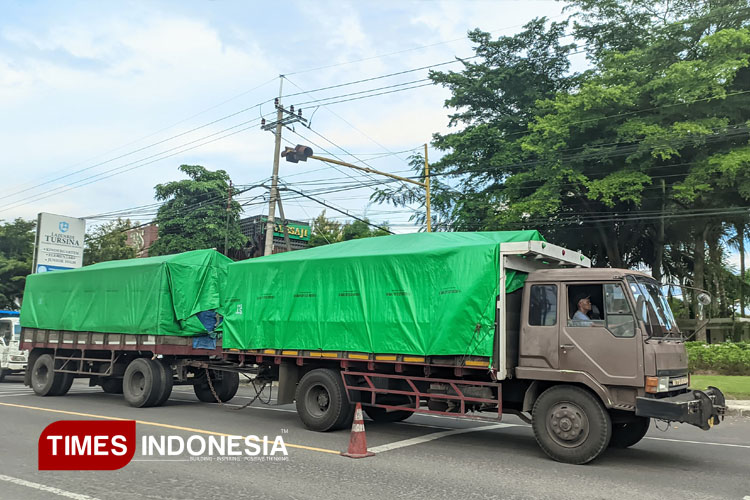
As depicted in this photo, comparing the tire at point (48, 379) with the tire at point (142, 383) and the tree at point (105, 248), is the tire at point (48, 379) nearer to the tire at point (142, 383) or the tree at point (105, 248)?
the tire at point (142, 383)

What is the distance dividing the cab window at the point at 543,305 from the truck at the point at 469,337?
0.06 feet

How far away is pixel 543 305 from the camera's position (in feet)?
27.3

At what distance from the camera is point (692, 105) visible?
23734 millimetres

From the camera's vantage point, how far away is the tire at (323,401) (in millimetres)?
9664

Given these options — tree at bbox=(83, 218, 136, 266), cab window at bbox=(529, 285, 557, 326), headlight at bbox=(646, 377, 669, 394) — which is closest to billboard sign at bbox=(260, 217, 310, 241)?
tree at bbox=(83, 218, 136, 266)

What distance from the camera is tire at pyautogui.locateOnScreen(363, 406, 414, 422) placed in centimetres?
1102

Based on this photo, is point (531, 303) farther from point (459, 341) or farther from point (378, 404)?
point (378, 404)

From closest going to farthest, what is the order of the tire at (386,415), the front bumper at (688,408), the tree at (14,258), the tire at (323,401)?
the front bumper at (688,408) → the tire at (323,401) → the tire at (386,415) → the tree at (14,258)

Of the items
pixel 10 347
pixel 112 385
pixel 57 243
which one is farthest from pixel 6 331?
pixel 57 243

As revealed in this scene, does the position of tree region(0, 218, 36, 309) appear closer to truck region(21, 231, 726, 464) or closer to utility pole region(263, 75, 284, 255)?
utility pole region(263, 75, 284, 255)

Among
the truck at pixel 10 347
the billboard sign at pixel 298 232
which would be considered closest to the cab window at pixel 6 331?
the truck at pixel 10 347

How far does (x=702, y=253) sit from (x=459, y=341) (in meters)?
24.2

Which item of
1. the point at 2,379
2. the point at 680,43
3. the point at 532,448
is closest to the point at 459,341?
the point at 532,448

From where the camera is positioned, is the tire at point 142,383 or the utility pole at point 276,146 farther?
the utility pole at point 276,146
